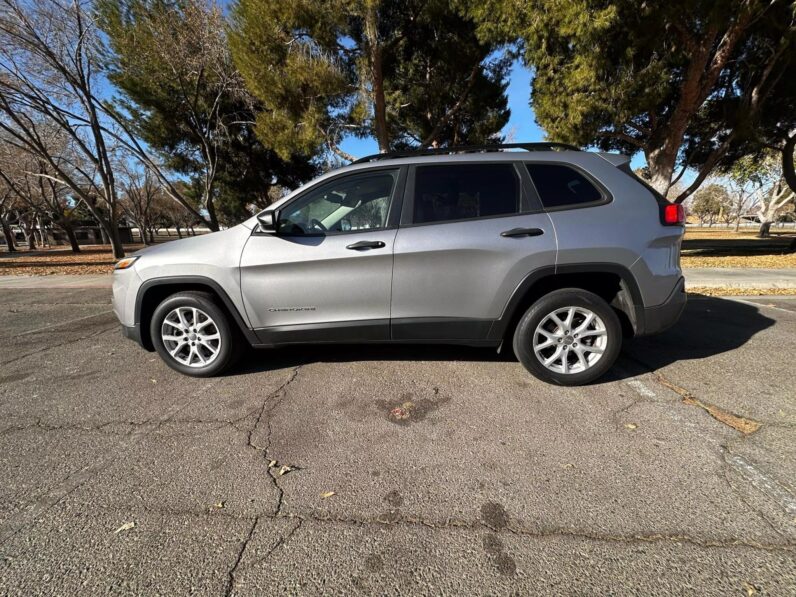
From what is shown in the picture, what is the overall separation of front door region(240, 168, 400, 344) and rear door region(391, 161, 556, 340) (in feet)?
0.56

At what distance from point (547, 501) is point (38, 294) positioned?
11.0m

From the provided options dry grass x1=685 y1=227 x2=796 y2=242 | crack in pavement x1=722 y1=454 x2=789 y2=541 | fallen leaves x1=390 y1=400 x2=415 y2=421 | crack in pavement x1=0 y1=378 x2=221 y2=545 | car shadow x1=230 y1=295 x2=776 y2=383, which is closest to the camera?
crack in pavement x1=722 y1=454 x2=789 y2=541

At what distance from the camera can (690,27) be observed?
330 inches

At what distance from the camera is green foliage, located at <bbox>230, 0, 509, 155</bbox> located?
915cm

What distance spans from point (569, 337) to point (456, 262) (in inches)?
44.5

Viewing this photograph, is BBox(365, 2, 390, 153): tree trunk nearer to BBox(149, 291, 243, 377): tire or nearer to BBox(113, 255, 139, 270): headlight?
BBox(113, 255, 139, 270): headlight

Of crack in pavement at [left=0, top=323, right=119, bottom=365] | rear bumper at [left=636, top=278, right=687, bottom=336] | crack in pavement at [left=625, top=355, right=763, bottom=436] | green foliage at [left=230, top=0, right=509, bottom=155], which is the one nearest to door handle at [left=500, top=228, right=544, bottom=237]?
rear bumper at [left=636, top=278, right=687, bottom=336]

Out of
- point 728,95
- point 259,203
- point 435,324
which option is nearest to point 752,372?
point 435,324

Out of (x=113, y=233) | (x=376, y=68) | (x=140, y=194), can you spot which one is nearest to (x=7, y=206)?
(x=140, y=194)

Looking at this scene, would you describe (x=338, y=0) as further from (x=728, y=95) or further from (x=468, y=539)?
(x=728, y=95)

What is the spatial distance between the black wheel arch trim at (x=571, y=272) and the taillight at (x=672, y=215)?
53 centimetres

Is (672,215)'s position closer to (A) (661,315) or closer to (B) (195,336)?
(A) (661,315)

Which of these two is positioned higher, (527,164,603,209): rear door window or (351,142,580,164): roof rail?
(351,142,580,164): roof rail

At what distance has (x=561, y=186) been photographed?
9.59 ft
